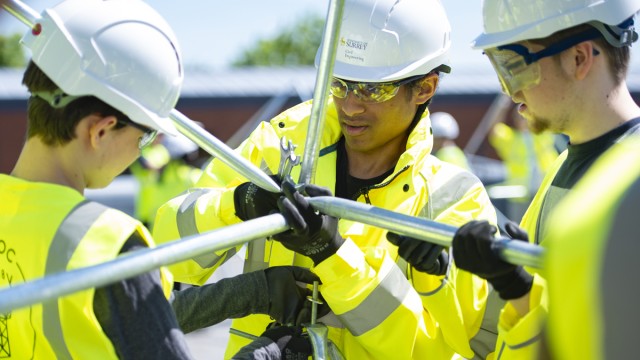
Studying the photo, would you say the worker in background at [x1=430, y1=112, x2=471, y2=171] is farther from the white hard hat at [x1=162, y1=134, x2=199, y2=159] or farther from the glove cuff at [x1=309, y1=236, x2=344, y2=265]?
the glove cuff at [x1=309, y1=236, x2=344, y2=265]

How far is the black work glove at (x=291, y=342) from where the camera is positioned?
108 inches

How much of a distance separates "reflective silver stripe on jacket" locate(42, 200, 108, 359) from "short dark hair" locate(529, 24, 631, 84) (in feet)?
4.48

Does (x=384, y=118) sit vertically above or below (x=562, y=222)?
below

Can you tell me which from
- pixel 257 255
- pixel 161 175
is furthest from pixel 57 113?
pixel 161 175

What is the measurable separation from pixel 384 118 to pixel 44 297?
1.67 m

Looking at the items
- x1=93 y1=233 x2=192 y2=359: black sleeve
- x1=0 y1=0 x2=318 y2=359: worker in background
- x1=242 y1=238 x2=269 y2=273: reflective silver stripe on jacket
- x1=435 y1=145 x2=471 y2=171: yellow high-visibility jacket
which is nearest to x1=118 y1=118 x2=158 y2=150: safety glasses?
x1=0 y1=0 x2=318 y2=359: worker in background

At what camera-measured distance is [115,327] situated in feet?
6.26

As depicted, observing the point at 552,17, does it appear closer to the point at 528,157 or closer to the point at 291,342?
the point at 291,342

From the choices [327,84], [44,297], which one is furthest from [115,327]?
[327,84]

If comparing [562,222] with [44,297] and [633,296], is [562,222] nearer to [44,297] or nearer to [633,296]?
[633,296]

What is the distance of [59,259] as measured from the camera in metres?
1.92

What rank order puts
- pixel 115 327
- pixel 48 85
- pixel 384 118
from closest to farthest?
pixel 115 327, pixel 48 85, pixel 384 118

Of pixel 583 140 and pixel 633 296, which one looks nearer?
pixel 633 296

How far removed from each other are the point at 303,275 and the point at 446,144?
780 centimetres
